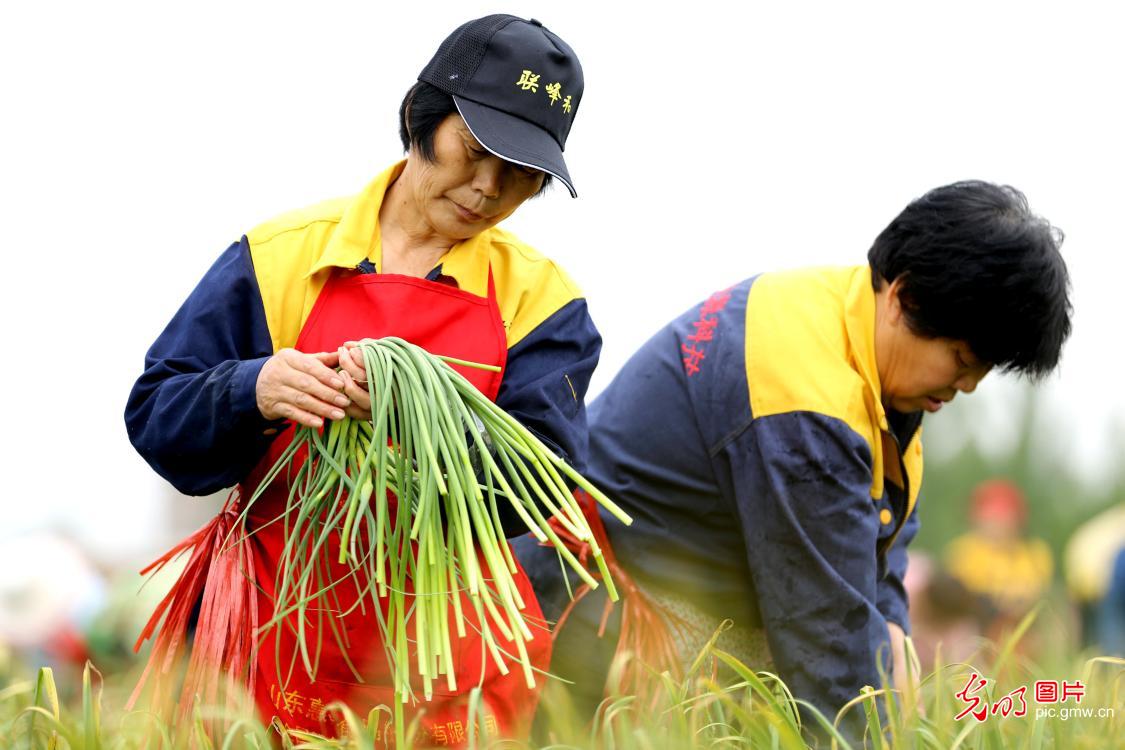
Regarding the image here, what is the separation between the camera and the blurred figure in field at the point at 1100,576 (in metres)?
5.73

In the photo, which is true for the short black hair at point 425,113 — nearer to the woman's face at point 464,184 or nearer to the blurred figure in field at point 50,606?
the woman's face at point 464,184

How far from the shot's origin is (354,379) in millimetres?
2119

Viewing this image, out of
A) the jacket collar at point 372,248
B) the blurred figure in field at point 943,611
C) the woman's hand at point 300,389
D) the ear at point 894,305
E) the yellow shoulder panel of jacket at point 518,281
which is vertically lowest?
the blurred figure in field at point 943,611

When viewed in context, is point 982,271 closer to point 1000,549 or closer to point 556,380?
point 556,380

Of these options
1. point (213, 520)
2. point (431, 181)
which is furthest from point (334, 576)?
point (431, 181)

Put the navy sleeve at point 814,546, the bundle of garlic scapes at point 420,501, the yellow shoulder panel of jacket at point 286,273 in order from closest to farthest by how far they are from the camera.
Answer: the bundle of garlic scapes at point 420,501
the yellow shoulder panel of jacket at point 286,273
the navy sleeve at point 814,546

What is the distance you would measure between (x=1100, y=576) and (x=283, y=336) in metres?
5.28

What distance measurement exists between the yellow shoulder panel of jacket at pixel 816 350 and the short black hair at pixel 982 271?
107 millimetres

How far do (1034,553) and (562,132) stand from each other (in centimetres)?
620

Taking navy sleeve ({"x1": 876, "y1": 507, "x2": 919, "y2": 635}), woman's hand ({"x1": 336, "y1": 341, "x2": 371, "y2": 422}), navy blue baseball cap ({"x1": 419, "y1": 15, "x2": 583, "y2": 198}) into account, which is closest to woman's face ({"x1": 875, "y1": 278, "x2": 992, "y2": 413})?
navy sleeve ({"x1": 876, "y1": 507, "x2": 919, "y2": 635})

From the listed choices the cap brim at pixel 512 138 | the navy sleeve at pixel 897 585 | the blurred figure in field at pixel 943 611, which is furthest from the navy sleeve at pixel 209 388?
the blurred figure in field at pixel 943 611

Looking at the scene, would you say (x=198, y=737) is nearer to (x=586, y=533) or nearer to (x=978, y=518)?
(x=586, y=533)

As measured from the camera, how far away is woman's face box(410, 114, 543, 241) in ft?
7.47

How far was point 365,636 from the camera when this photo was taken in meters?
2.28
